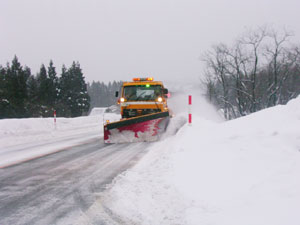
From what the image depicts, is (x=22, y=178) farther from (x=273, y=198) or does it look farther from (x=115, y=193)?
(x=273, y=198)

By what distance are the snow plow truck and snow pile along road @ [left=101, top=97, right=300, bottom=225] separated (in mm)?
4244

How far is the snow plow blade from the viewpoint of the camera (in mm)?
9664

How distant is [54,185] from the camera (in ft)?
14.0

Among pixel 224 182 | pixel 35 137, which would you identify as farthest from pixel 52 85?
pixel 224 182

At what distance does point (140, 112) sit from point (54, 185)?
7341 mm

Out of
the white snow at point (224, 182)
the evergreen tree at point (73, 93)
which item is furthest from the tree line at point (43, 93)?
the white snow at point (224, 182)

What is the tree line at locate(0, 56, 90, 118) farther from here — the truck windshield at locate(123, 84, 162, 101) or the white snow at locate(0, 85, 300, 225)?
the white snow at locate(0, 85, 300, 225)

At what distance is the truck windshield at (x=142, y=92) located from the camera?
11.6 metres

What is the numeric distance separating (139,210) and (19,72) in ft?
158

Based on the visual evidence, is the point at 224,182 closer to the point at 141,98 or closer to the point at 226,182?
the point at 226,182

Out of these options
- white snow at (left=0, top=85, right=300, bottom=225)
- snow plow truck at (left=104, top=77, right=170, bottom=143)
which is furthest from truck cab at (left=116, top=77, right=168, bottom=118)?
white snow at (left=0, top=85, right=300, bottom=225)

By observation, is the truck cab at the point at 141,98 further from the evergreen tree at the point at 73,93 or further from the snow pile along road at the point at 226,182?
the evergreen tree at the point at 73,93

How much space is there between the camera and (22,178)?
4.70m

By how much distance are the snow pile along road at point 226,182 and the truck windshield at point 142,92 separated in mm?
6298
